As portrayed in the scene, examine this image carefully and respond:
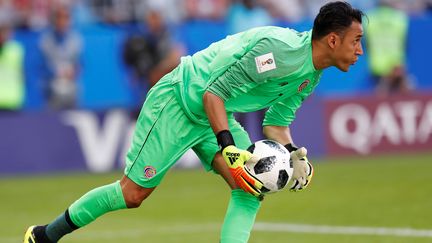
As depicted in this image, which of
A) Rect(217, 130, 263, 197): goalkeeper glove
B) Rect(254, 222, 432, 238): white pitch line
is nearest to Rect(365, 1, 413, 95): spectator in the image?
Rect(254, 222, 432, 238): white pitch line

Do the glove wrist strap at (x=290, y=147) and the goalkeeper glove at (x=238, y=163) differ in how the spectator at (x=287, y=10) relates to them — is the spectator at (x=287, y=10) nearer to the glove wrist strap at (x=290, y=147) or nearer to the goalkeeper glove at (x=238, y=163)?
the glove wrist strap at (x=290, y=147)

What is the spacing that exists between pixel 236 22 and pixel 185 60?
435 inches

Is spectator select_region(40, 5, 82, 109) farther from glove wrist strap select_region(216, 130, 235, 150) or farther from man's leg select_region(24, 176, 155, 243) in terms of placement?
glove wrist strap select_region(216, 130, 235, 150)

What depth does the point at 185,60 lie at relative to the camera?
9.09 m

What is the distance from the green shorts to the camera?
8820 millimetres

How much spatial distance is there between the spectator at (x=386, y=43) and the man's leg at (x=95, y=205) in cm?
1383

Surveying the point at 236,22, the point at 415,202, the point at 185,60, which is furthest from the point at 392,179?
the point at 185,60

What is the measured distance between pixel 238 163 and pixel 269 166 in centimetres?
24

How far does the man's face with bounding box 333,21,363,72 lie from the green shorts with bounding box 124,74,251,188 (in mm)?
1054

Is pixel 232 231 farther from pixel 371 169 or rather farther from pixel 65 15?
pixel 65 15

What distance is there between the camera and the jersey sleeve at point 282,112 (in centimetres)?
917

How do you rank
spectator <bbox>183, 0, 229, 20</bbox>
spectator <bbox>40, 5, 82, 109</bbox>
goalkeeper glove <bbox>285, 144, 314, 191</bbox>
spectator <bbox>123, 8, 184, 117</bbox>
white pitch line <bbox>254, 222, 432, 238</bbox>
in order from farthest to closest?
spectator <bbox>183, 0, 229, 20</bbox> < spectator <bbox>40, 5, 82, 109</bbox> < spectator <bbox>123, 8, 184, 117</bbox> < white pitch line <bbox>254, 222, 432, 238</bbox> < goalkeeper glove <bbox>285, 144, 314, 191</bbox>

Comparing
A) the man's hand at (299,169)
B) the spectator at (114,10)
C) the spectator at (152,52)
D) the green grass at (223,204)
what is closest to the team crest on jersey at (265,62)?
the man's hand at (299,169)

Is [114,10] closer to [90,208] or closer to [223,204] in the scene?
[223,204]
